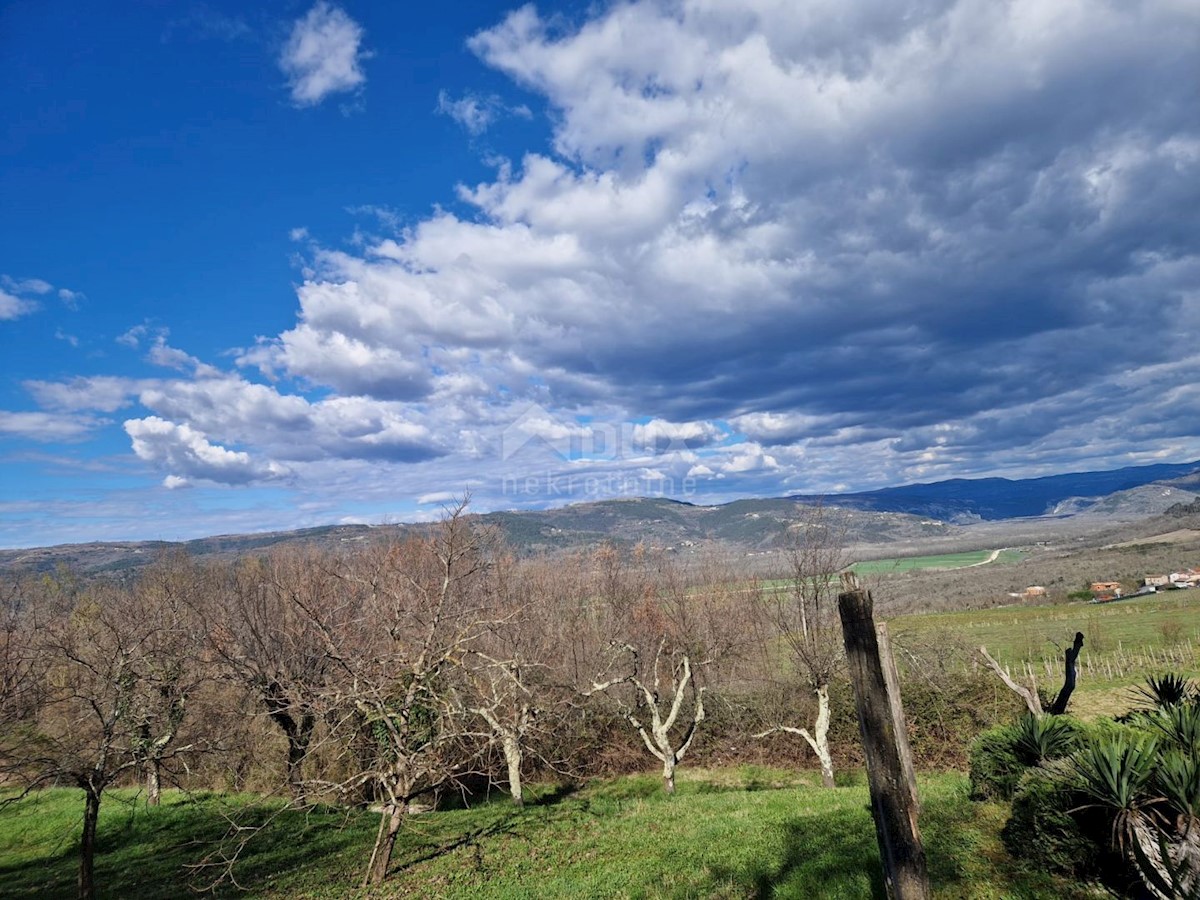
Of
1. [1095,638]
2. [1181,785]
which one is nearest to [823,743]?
[1181,785]

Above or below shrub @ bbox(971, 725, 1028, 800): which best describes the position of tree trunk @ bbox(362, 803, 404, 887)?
below

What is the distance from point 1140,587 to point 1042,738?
109019 millimetres

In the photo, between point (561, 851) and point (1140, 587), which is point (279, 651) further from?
point (1140, 587)

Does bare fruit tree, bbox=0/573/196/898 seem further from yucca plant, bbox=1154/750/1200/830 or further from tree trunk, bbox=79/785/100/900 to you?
yucca plant, bbox=1154/750/1200/830

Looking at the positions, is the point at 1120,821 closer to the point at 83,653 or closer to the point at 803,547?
the point at 803,547

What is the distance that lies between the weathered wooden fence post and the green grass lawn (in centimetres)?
318

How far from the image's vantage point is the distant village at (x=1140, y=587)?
268ft

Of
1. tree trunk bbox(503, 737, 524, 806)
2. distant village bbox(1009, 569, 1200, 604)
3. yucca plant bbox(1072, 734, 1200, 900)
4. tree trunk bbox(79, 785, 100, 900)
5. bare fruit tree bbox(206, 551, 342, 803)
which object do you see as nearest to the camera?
yucca plant bbox(1072, 734, 1200, 900)

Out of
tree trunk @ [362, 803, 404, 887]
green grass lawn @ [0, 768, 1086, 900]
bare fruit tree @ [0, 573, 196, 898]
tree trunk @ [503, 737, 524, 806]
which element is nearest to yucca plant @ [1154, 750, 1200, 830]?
green grass lawn @ [0, 768, 1086, 900]

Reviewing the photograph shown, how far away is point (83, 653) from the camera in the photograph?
2198cm

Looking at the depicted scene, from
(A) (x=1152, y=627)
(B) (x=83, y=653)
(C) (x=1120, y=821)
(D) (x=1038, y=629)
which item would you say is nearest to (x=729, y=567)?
(D) (x=1038, y=629)

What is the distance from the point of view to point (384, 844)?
11.7 m

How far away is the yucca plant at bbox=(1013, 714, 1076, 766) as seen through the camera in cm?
807

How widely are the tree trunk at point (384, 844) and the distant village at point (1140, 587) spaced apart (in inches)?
3775
